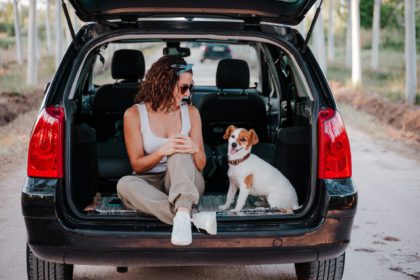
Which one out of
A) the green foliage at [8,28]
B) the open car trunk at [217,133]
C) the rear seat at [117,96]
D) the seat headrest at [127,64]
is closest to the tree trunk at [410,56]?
the open car trunk at [217,133]

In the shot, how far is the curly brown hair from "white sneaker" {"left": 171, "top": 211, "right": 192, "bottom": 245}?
89 centimetres

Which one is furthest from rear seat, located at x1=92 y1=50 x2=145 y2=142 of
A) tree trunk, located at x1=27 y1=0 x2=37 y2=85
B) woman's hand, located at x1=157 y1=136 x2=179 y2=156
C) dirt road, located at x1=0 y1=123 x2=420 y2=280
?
tree trunk, located at x1=27 y1=0 x2=37 y2=85

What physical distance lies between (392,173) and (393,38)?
5254 centimetres

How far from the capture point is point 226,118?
6434 millimetres

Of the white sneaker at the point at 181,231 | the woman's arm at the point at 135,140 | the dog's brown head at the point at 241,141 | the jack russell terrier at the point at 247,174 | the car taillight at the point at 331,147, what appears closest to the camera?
the white sneaker at the point at 181,231

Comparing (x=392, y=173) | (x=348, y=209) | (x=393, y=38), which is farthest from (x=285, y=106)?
(x=393, y=38)

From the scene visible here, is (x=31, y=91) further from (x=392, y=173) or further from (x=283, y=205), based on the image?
(x=283, y=205)

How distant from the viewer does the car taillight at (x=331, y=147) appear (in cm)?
391

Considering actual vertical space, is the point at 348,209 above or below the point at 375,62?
below

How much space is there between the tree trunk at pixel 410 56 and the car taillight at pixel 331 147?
13162 millimetres

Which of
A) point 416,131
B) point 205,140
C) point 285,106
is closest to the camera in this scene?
point 285,106

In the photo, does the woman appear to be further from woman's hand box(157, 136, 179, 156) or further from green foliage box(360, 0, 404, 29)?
green foliage box(360, 0, 404, 29)

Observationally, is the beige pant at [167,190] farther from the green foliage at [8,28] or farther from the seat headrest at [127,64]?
the green foliage at [8,28]

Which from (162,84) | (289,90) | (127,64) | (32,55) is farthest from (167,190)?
(32,55)
